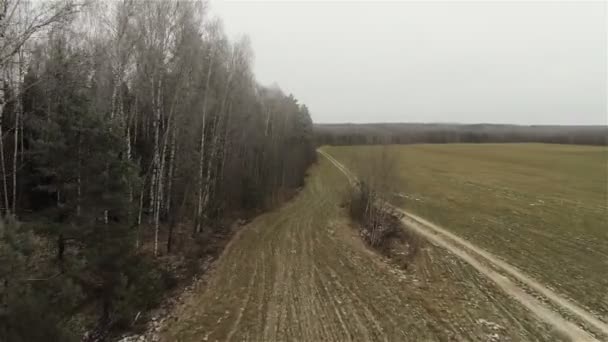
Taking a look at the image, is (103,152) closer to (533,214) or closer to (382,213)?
(382,213)

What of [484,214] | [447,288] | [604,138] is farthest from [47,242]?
[604,138]

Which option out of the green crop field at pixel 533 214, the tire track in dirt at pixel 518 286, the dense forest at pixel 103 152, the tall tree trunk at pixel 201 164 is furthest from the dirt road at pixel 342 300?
the green crop field at pixel 533 214

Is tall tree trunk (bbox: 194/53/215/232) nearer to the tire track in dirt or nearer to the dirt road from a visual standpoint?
the dirt road

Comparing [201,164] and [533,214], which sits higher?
[201,164]

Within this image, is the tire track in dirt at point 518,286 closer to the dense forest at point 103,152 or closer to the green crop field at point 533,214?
the green crop field at point 533,214

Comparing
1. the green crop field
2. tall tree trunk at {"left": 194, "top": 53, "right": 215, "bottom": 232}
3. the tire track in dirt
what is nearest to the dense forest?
tall tree trunk at {"left": 194, "top": 53, "right": 215, "bottom": 232}

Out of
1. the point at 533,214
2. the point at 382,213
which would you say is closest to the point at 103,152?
the point at 382,213
